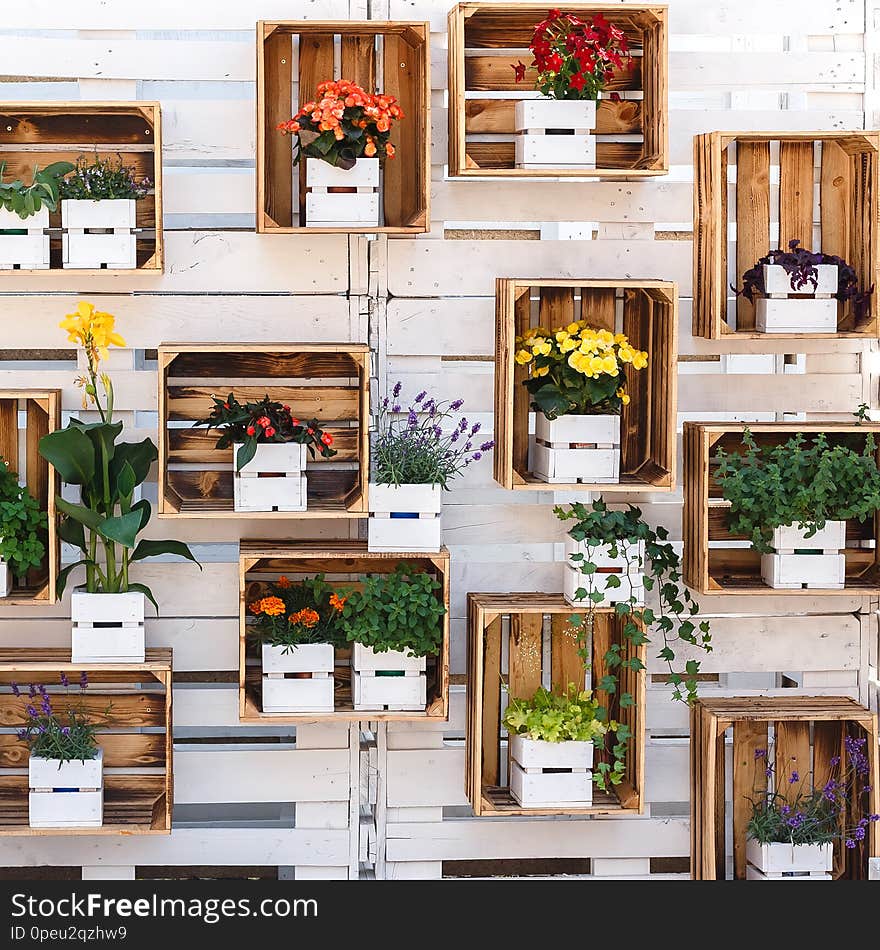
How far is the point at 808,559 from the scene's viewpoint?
3154 mm

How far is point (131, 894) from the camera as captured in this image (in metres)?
3.04

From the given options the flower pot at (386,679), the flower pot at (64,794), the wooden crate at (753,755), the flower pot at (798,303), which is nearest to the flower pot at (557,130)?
the flower pot at (798,303)

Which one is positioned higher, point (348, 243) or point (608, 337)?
point (348, 243)

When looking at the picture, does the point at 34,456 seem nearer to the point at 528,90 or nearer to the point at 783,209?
the point at 528,90

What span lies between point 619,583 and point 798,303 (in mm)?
816

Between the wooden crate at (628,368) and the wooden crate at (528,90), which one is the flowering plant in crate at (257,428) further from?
the wooden crate at (528,90)

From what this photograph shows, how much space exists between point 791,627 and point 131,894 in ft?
5.91

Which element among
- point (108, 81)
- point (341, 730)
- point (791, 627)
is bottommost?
point (341, 730)

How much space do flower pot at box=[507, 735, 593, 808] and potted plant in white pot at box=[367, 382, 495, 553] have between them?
1.88ft

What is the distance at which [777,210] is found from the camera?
3389 millimetres

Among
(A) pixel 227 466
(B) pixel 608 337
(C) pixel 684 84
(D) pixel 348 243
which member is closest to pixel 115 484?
(A) pixel 227 466

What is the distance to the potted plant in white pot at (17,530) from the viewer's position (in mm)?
3000

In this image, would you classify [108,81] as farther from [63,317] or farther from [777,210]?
[777,210]

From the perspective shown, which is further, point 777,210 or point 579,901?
point 777,210
